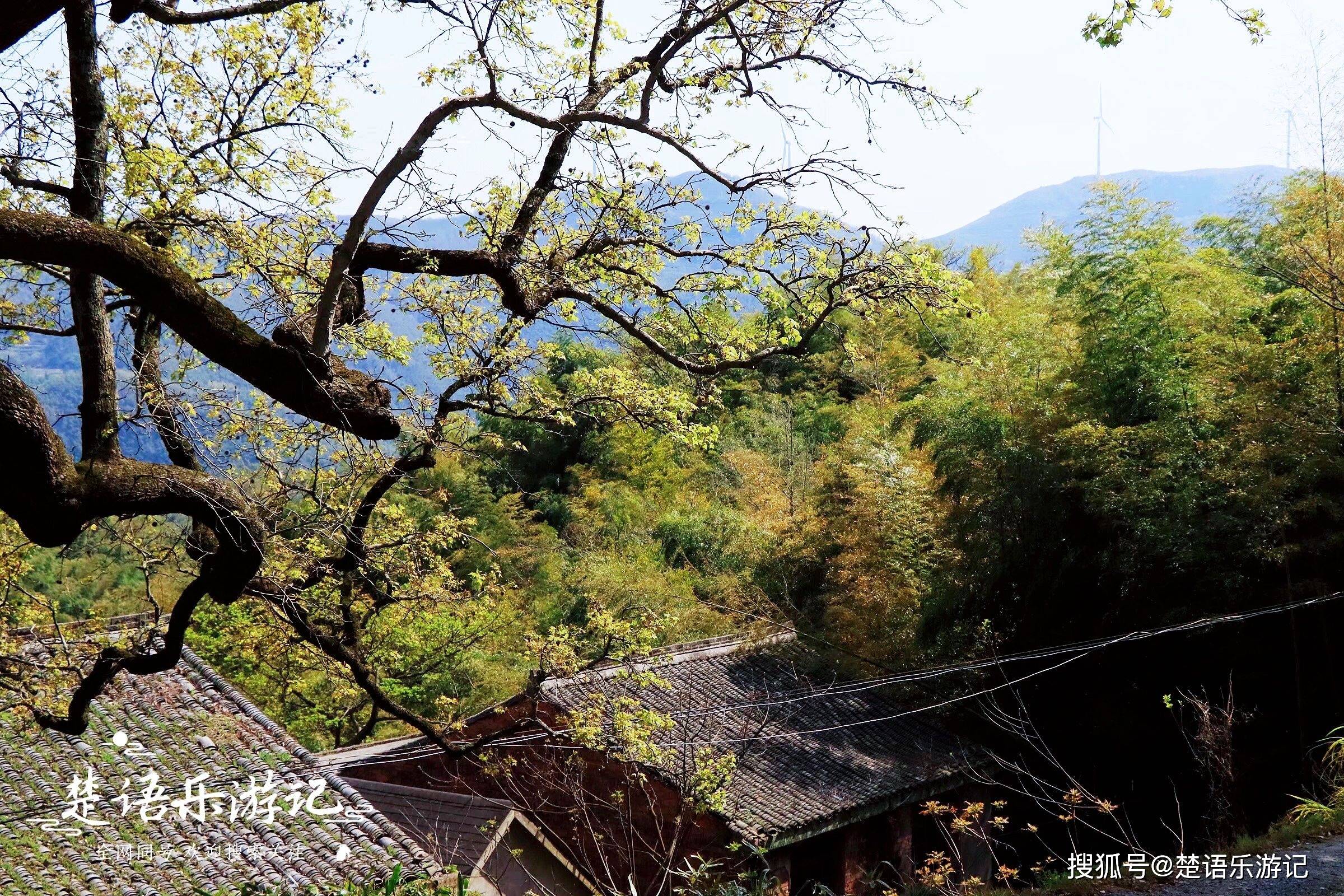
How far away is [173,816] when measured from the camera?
700 cm

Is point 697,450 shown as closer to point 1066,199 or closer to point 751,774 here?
point 751,774

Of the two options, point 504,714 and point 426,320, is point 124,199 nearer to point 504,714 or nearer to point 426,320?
point 426,320

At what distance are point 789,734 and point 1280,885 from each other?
547 cm

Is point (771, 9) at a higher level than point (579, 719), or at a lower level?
higher

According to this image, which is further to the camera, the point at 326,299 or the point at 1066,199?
the point at 1066,199

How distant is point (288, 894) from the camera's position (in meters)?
6.20

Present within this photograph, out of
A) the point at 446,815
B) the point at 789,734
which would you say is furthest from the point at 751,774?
the point at 446,815

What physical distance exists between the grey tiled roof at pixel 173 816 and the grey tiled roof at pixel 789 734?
262 cm

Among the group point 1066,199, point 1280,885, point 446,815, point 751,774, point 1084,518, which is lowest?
point 446,815

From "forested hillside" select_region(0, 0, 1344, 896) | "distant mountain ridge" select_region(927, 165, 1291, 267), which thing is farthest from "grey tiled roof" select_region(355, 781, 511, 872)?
"distant mountain ridge" select_region(927, 165, 1291, 267)

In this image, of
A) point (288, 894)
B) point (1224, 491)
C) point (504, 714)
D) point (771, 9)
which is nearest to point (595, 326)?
point (771, 9)

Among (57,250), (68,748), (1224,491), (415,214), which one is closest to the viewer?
(57,250)

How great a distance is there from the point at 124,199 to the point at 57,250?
218 centimetres

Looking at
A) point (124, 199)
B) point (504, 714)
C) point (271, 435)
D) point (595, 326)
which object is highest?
point (124, 199)
